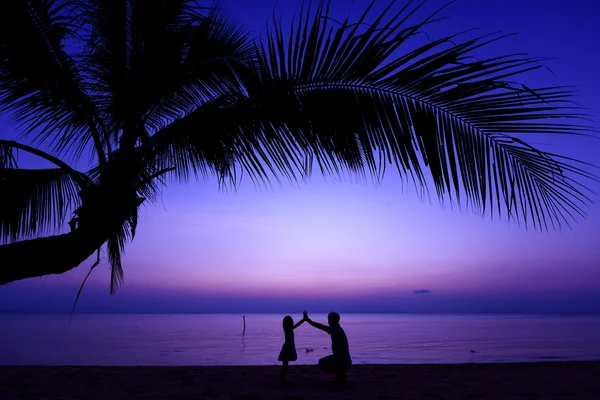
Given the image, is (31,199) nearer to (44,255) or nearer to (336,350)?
(44,255)

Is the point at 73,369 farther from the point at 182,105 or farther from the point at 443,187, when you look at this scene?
the point at 443,187

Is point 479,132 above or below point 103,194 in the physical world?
above

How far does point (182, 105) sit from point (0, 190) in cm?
156

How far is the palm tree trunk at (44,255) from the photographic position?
2613 millimetres

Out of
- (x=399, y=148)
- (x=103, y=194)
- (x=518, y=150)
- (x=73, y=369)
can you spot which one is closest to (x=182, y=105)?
(x=103, y=194)

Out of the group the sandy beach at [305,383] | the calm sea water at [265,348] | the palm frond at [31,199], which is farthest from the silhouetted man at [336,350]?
the calm sea water at [265,348]

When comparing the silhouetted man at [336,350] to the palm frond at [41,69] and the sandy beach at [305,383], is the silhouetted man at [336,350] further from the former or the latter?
the palm frond at [41,69]

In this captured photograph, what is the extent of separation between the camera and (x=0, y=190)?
3.85 meters

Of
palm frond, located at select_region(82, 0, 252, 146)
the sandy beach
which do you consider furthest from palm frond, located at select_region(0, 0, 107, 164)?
the sandy beach

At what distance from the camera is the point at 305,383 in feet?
29.1

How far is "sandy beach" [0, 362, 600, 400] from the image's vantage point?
25.6ft

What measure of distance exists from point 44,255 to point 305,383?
277 inches

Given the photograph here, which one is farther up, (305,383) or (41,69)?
(41,69)

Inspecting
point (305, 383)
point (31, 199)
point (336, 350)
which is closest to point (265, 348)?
point (305, 383)
